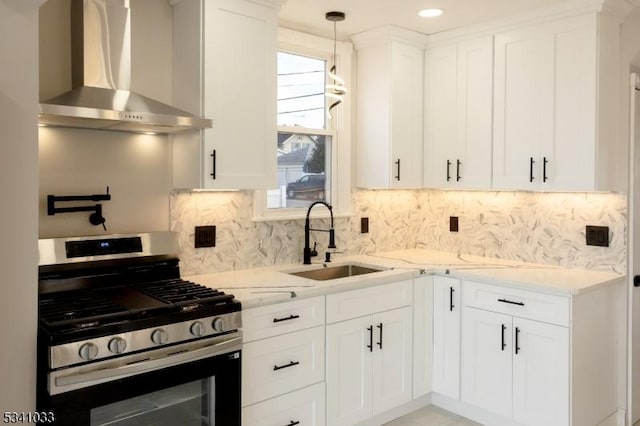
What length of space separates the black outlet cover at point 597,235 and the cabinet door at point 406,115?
114 centimetres

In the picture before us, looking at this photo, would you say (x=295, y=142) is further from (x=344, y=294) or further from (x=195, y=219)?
(x=344, y=294)

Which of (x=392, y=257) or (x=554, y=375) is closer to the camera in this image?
(x=554, y=375)

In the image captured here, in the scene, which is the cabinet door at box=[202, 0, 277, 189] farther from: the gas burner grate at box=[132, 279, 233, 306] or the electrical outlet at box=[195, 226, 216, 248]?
the gas burner grate at box=[132, 279, 233, 306]

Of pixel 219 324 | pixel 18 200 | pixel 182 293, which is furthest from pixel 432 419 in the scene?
pixel 18 200

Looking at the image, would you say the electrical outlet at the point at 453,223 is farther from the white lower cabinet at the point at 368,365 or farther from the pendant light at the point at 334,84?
the pendant light at the point at 334,84

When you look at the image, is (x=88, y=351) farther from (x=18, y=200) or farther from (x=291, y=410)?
(x=291, y=410)

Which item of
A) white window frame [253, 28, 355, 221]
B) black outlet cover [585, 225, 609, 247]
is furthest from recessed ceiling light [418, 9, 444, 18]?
black outlet cover [585, 225, 609, 247]

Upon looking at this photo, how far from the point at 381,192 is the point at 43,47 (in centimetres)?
239

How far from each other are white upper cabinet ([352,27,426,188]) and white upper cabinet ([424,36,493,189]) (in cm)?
8

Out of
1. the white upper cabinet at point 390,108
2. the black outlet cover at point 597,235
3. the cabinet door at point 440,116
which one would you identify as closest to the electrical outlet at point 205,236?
the white upper cabinet at point 390,108

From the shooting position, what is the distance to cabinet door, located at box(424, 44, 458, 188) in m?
3.73

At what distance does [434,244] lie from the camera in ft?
13.8

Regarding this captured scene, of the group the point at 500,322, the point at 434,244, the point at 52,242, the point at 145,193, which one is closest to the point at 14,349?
the point at 52,242

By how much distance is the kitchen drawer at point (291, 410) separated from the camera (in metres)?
2.57
